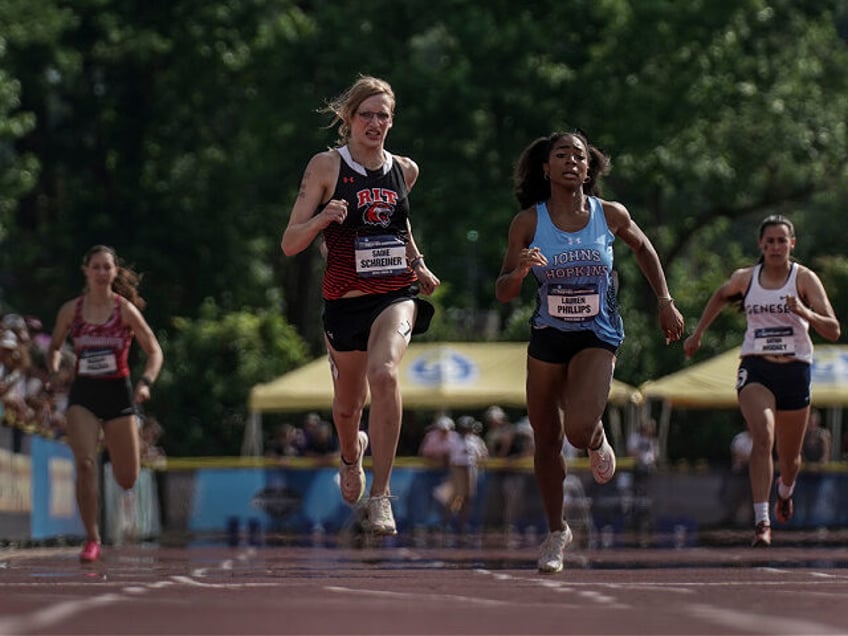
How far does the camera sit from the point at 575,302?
11.2 meters

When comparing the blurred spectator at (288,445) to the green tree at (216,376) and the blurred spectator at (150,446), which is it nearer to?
the blurred spectator at (150,446)

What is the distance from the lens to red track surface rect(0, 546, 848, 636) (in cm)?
698

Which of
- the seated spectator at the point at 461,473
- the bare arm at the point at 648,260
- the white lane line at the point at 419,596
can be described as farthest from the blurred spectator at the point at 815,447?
the white lane line at the point at 419,596

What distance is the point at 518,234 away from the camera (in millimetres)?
11281

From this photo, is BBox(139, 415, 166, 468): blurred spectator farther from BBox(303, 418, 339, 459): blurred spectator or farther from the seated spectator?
the seated spectator

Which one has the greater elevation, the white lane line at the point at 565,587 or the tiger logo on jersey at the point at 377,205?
the tiger logo on jersey at the point at 377,205

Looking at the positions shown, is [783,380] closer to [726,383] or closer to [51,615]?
[51,615]

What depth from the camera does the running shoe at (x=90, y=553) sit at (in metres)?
14.4

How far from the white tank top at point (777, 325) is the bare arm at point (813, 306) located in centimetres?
7

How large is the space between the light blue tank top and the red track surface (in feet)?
4.13

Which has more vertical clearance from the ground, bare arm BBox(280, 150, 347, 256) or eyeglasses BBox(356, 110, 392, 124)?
eyeglasses BBox(356, 110, 392, 124)

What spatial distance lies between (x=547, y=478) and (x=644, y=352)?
111ft

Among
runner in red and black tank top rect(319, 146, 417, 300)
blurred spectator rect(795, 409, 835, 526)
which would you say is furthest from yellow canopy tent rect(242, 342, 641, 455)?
runner in red and black tank top rect(319, 146, 417, 300)

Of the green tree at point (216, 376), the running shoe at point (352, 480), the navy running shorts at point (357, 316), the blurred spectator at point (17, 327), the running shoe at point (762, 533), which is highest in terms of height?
the green tree at point (216, 376)
